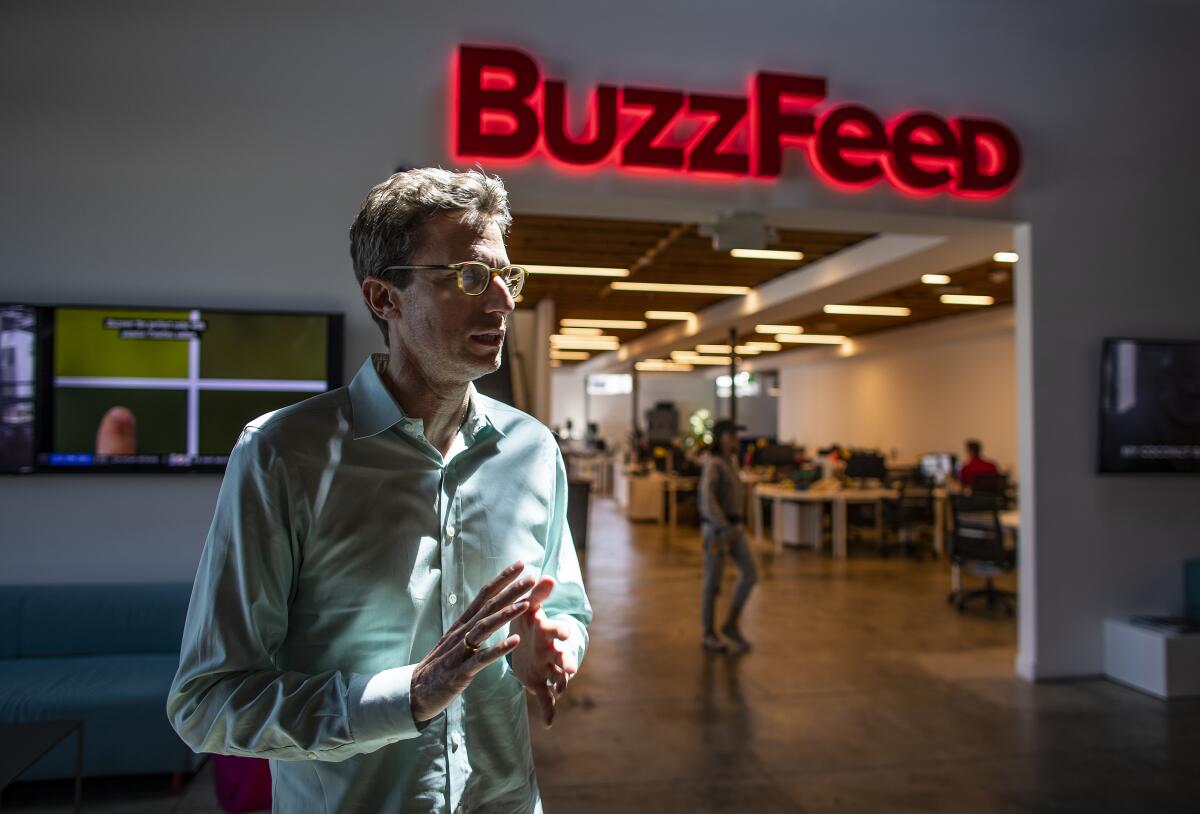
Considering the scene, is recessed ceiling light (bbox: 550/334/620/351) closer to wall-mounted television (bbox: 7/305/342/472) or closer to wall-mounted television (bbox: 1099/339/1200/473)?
wall-mounted television (bbox: 1099/339/1200/473)

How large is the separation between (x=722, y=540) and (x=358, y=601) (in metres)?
5.19

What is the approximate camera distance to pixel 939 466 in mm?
12734

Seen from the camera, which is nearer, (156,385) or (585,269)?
(156,385)

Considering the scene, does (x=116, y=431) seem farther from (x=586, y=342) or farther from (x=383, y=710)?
(x=586, y=342)

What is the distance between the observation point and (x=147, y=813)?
11.3 ft

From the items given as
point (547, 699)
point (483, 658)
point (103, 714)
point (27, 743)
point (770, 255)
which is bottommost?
point (103, 714)

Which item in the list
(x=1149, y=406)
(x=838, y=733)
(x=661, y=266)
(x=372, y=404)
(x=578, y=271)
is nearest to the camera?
(x=372, y=404)

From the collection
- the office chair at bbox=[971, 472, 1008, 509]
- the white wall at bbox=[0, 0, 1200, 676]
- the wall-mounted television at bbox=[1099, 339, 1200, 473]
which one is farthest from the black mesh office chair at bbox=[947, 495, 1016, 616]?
the office chair at bbox=[971, 472, 1008, 509]

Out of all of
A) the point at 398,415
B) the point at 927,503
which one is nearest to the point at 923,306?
the point at 927,503

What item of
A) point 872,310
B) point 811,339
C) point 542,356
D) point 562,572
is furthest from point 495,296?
point 811,339

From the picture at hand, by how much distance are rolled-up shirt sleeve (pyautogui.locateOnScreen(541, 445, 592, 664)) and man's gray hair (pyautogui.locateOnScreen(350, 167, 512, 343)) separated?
48 centimetres

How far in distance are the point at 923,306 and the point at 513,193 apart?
9122 millimetres

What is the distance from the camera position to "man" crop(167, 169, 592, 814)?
1046 mm

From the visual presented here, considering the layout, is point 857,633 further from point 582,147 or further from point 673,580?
point 582,147
